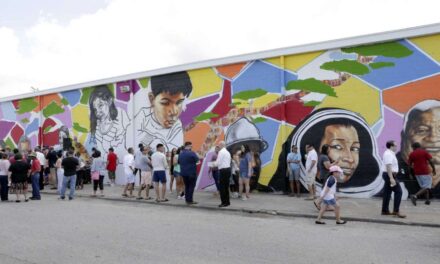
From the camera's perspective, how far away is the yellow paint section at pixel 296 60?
14.6 m

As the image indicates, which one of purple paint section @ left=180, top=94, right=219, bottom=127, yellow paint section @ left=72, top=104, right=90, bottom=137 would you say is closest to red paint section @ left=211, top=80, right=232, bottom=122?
purple paint section @ left=180, top=94, right=219, bottom=127

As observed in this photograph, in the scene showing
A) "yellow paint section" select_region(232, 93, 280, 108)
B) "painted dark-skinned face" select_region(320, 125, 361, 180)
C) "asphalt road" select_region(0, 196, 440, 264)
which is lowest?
"asphalt road" select_region(0, 196, 440, 264)

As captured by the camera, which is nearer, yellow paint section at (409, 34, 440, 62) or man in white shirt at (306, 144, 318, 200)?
yellow paint section at (409, 34, 440, 62)

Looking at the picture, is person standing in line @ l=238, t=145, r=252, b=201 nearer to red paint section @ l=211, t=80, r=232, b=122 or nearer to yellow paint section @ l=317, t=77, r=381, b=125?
red paint section @ l=211, t=80, r=232, b=122

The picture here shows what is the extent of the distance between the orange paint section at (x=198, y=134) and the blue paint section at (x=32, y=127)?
11119mm

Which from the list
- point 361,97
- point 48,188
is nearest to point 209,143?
point 361,97

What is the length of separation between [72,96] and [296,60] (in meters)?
12.6

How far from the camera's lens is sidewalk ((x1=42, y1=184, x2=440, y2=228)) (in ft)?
33.4

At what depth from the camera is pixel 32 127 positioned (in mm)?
24828

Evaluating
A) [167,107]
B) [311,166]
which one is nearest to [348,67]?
[311,166]

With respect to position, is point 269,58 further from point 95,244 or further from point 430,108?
point 95,244

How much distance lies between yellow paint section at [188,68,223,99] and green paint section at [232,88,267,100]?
88 cm

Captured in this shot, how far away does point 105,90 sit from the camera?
2088 cm

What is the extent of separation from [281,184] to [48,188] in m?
10.3
